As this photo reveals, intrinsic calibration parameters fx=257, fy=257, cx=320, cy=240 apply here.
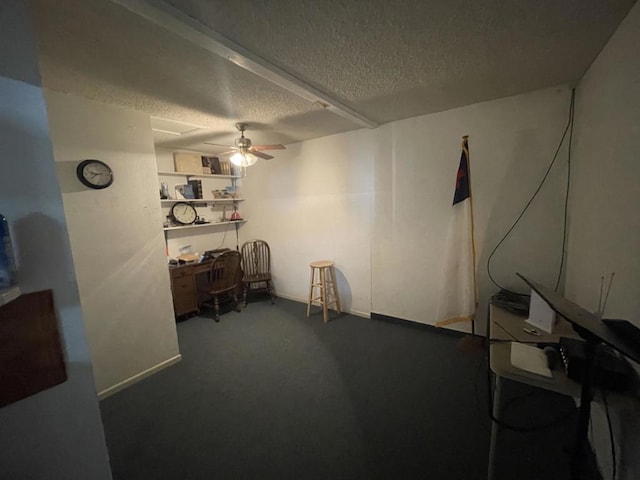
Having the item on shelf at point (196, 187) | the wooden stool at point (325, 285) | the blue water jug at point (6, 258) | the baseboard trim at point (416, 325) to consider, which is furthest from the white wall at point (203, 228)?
the blue water jug at point (6, 258)

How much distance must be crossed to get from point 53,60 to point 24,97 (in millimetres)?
831

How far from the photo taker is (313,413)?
188cm

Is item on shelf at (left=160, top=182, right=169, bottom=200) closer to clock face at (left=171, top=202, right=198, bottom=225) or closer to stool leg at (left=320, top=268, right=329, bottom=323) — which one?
clock face at (left=171, top=202, right=198, bottom=225)

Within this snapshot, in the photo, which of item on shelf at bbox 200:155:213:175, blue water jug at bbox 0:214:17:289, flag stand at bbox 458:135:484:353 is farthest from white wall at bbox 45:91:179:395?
flag stand at bbox 458:135:484:353

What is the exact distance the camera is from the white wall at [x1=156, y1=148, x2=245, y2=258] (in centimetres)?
386

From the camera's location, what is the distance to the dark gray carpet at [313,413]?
1.50 meters

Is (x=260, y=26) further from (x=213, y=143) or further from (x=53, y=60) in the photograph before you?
(x=213, y=143)

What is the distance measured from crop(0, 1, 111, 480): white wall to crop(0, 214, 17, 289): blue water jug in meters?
0.07

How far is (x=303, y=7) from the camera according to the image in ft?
3.77

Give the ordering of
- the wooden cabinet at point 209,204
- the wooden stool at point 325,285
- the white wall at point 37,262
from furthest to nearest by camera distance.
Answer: the wooden cabinet at point 209,204
the wooden stool at point 325,285
the white wall at point 37,262

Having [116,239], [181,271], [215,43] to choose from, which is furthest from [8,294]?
[181,271]

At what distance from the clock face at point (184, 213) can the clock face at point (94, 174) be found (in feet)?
5.81

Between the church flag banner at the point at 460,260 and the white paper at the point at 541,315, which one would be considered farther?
the church flag banner at the point at 460,260

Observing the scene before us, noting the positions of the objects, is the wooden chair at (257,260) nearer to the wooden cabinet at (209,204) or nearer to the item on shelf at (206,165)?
the wooden cabinet at (209,204)
